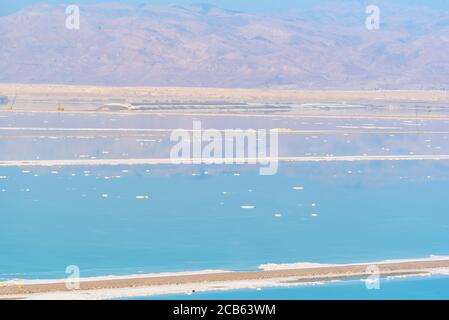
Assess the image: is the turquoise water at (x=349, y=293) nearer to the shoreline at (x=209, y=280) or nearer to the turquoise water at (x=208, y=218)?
the shoreline at (x=209, y=280)

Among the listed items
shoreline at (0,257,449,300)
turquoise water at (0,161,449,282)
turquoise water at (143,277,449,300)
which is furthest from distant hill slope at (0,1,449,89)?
turquoise water at (143,277,449,300)

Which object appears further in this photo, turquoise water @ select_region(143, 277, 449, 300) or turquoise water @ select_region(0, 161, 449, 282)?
turquoise water @ select_region(0, 161, 449, 282)

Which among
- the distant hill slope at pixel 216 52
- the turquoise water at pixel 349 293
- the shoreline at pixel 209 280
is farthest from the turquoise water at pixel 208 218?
the distant hill slope at pixel 216 52

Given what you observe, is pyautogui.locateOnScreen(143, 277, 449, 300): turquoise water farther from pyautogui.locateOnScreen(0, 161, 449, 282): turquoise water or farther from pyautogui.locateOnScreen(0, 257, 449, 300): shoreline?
pyautogui.locateOnScreen(0, 161, 449, 282): turquoise water
